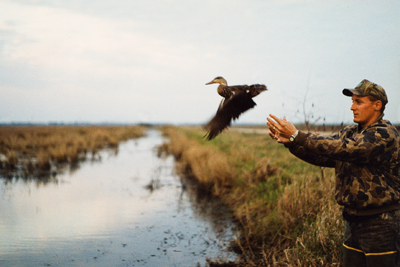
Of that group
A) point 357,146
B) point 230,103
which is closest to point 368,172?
point 357,146

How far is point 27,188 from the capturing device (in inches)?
382

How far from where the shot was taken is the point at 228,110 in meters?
2.95

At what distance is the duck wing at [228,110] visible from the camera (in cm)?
286

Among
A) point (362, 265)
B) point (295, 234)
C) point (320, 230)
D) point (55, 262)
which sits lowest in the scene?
point (55, 262)

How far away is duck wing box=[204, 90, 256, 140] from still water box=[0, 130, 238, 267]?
2922 mm

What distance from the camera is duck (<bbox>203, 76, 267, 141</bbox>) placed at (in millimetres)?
2828

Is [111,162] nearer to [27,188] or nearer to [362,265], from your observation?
[27,188]

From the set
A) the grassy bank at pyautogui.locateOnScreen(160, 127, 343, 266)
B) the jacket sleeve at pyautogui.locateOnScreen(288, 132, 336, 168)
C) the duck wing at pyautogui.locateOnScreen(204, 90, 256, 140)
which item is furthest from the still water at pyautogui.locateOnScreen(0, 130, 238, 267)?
the jacket sleeve at pyautogui.locateOnScreen(288, 132, 336, 168)

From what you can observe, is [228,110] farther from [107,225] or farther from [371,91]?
[107,225]

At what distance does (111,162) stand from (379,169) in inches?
576

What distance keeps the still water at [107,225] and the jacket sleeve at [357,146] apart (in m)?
3.52

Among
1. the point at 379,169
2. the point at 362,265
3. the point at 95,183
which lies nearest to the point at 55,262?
the point at 362,265

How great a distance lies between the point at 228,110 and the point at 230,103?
7 cm

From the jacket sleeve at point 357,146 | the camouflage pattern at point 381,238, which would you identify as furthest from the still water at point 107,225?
the jacket sleeve at point 357,146
